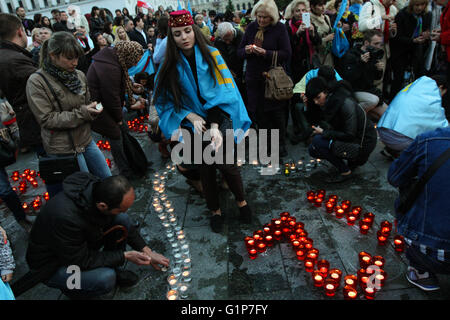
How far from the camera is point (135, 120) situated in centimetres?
750

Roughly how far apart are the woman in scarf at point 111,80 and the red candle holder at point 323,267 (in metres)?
3.17

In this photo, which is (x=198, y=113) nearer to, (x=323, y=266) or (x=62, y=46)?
(x=62, y=46)

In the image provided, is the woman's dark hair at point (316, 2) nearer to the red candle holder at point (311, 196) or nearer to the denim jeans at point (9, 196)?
the red candle holder at point (311, 196)

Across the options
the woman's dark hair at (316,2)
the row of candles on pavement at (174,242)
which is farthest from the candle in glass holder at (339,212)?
the woman's dark hair at (316,2)

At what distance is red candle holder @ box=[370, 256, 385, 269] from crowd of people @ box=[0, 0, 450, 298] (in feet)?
0.86

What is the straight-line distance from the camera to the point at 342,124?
395 centimetres

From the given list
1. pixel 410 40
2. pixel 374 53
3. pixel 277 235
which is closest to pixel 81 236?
pixel 277 235

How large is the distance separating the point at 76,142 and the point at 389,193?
3647 mm

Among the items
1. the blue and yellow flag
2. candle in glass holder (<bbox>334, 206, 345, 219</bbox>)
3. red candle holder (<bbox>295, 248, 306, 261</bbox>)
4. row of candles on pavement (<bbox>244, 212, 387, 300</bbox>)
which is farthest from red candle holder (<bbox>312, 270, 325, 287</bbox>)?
the blue and yellow flag

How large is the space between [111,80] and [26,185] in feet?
8.42

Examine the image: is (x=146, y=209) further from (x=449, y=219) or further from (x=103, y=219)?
→ (x=449, y=219)

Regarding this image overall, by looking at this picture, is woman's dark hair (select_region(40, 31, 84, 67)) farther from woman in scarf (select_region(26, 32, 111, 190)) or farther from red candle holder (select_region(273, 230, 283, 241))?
red candle holder (select_region(273, 230, 283, 241))

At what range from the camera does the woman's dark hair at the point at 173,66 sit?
2.96 metres
